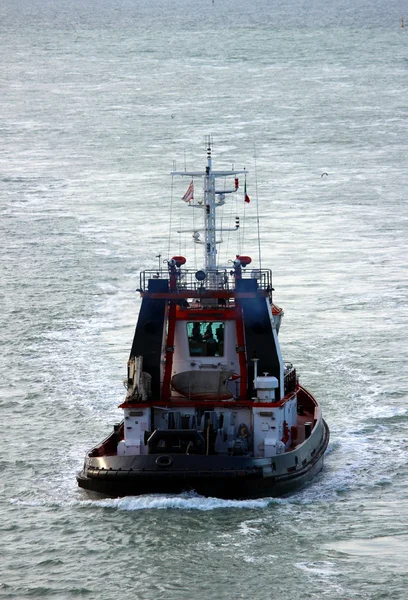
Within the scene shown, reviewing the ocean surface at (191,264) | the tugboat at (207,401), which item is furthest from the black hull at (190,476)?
the ocean surface at (191,264)

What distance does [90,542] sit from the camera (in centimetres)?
3434

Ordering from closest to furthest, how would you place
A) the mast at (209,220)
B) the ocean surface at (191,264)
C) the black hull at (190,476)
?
the ocean surface at (191,264) → the black hull at (190,476) → the mast at (209,220)

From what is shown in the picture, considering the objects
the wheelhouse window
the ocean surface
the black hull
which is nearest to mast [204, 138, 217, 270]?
the wheelhouse window

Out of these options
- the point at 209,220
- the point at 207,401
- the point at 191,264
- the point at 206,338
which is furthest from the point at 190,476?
the point at 191,264

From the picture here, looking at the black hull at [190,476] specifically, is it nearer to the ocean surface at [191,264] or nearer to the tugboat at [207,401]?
the tugboat at [207,401]

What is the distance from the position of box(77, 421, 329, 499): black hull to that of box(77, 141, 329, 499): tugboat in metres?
0.02

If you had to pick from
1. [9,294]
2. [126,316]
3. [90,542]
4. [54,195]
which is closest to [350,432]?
[90,542]

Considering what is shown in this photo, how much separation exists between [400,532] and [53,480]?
9602mm

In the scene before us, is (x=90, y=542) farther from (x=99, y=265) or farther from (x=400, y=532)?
(x=99, y=265)

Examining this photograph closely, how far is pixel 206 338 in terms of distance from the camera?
38.3m

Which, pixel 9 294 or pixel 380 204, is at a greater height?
pixel 380 204

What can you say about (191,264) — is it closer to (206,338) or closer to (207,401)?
(206,338)

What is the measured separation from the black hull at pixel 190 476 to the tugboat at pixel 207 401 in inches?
1.0

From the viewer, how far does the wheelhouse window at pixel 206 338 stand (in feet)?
125
